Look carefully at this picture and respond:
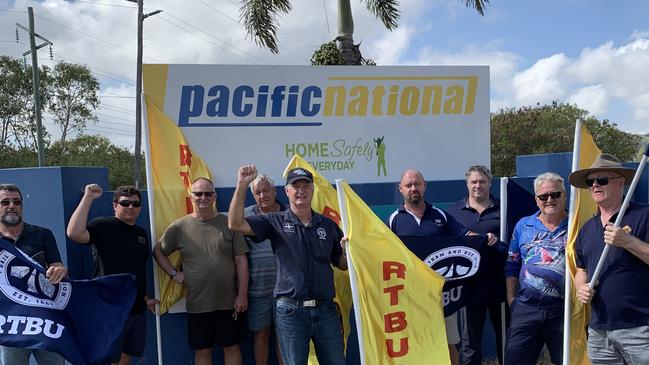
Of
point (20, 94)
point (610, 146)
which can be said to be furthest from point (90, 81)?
point (610, 146)

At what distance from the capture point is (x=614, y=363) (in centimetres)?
373

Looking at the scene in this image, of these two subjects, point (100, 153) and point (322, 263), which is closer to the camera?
point (322, 263)

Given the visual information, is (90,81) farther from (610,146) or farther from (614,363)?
(614,363)

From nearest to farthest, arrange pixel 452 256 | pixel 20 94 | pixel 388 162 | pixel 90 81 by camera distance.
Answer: pixel 452 256 → pixel 388 162 → pixel 20 94 → pixel 90 81

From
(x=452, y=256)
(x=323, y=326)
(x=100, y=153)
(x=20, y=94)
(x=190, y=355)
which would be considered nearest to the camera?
(x=323, y=326)

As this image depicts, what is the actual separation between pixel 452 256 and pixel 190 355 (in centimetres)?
283

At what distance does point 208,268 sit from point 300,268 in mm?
1075

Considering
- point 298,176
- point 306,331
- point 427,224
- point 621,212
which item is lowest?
point 306,331

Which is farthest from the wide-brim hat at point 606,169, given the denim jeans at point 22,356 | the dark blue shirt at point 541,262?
the denim jeans at point 22,356

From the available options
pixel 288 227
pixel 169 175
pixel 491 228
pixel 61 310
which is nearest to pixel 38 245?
pixel 61 310

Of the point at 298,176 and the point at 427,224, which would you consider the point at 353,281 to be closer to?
the point at 298,176

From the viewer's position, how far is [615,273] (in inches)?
145

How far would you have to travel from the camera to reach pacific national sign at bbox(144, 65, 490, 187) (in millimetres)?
6113

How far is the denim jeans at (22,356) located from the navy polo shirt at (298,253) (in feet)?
5.88
